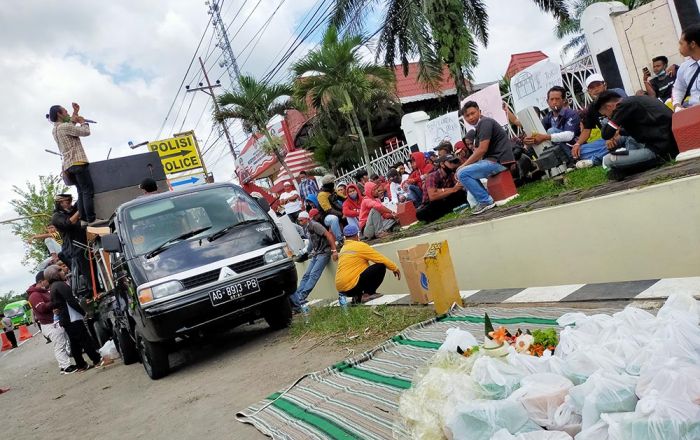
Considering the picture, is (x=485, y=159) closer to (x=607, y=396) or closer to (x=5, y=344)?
(x=607, y=396)

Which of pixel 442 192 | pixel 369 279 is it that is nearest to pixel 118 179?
pixel 369 279

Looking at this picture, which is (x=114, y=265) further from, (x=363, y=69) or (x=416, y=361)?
(x=363, y=69)

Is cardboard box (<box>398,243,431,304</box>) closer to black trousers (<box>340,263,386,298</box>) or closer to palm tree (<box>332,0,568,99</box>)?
black trousers (<box>340,263,386,298</box>)

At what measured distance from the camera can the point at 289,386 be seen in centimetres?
A: 435

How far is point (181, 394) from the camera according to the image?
5.32 metres

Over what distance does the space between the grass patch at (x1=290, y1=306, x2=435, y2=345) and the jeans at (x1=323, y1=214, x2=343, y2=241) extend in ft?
6.54

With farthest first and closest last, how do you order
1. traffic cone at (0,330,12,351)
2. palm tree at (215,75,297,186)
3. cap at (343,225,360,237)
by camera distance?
traffic cone at (0,330,12,351) < palm tree at (215,75,297,186) < cap at (343,225,360,237)

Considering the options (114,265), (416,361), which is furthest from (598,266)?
(114,265)

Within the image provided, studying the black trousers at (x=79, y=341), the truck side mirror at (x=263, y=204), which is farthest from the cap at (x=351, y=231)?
the black trousers at (x=79, y=341)

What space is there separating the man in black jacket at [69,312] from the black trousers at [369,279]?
4.64 metres

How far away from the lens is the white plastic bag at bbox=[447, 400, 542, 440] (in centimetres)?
216

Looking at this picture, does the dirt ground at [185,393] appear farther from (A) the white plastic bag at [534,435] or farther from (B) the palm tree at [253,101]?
(B) the palm tree at [253,101]

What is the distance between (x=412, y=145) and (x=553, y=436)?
35.2 ft

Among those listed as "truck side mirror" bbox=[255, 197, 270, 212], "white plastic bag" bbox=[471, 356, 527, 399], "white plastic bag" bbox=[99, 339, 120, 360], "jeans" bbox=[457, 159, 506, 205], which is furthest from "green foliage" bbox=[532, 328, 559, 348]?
"white plastic bag" bbox=[99, 339, 120, 360]
